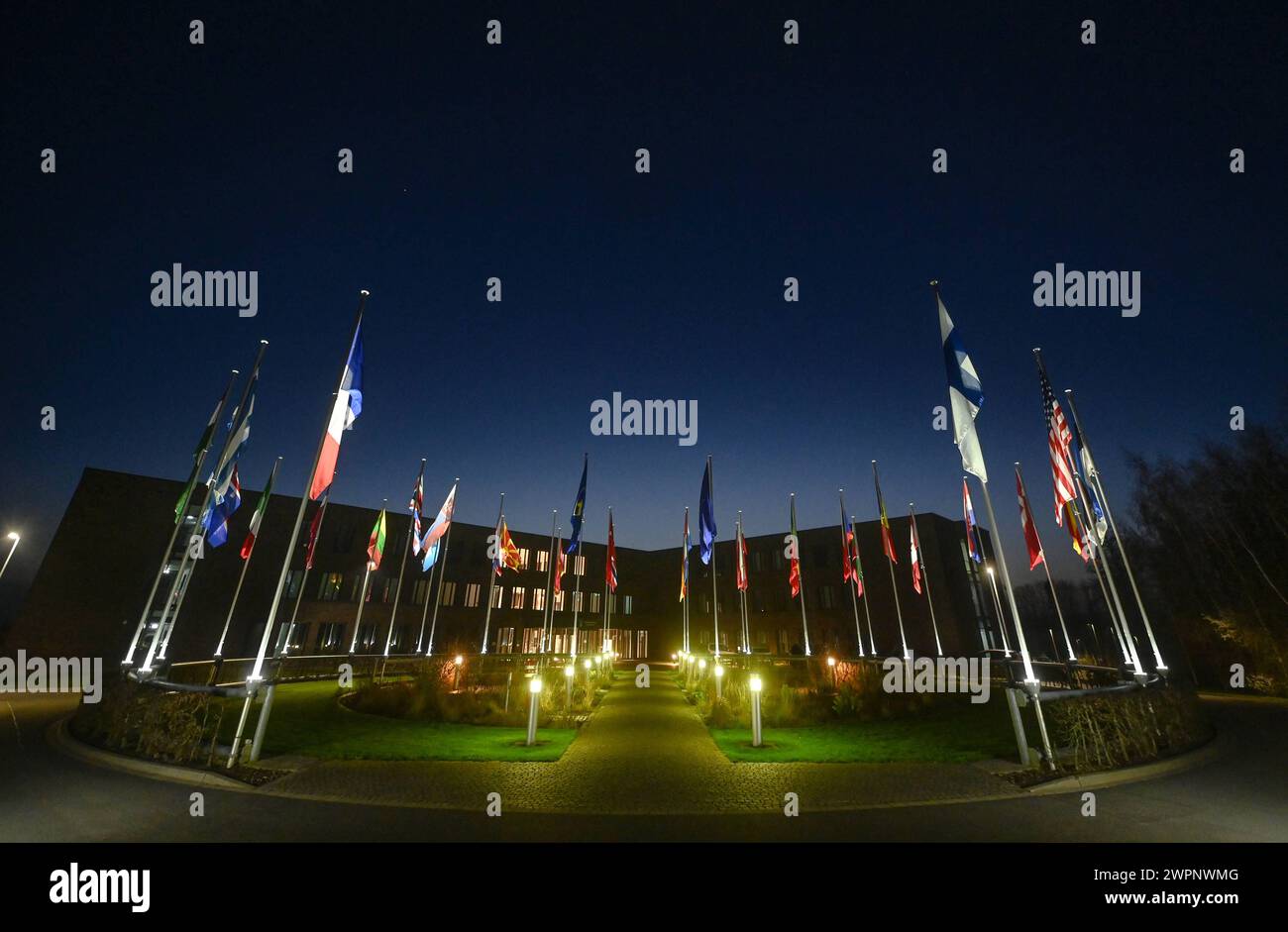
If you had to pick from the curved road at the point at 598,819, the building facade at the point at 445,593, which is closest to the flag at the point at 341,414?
the curved road at the point at 598,819

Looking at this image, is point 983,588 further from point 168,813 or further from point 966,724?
point 168,813

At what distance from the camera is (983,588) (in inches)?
1626

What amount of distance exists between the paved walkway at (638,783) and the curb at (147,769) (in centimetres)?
81

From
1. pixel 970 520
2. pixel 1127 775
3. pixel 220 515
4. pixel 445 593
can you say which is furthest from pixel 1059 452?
pixel 445 593

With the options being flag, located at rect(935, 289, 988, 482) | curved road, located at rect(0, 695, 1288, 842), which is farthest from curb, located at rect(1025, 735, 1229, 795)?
flag, located at rect(935, 289, 988, 482)

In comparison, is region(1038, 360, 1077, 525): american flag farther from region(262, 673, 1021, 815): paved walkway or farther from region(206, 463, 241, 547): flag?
region(206, 463, 241, 547): flag

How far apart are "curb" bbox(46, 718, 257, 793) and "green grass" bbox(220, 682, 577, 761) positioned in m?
1.74

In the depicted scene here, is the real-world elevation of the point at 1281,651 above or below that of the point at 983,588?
below

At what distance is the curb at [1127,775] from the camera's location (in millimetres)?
8234

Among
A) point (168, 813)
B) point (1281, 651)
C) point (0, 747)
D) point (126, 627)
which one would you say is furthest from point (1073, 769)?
point (126, 627)

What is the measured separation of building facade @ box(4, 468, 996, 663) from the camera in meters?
29.1

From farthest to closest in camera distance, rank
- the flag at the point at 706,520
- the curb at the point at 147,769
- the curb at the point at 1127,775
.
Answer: the flag at the point at 706,520 < the curb at the point at 1127,775 < the curb at the point at 147,769

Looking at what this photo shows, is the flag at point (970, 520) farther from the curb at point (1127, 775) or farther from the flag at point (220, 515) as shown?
the flag at point (220, 515)
